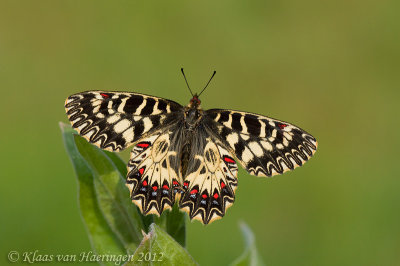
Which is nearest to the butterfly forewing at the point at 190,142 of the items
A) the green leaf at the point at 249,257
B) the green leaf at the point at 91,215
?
the green leaf at the point at 91,215

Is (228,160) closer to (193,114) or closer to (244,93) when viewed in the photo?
(193,114)

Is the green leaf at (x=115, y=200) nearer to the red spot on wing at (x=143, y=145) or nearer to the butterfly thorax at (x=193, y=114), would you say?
the red spot on wing at (x=143, y=145)

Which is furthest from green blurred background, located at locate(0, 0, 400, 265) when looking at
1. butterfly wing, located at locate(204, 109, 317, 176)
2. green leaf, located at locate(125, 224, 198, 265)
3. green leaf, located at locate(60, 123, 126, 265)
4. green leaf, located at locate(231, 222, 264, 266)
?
green leaf, located at locate(125, 224, 198, 265)

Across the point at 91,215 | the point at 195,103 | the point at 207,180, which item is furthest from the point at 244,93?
the point at 91,215

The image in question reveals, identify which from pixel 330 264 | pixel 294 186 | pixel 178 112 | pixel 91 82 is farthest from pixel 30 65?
pixel 178 112

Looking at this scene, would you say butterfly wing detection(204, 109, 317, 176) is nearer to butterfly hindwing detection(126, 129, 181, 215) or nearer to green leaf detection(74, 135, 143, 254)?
butterfly hindwing detection(126, 129, 181, 215)

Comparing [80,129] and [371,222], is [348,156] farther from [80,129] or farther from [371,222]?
[80,129]
